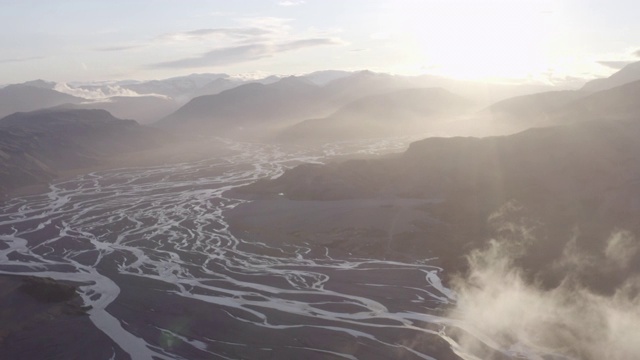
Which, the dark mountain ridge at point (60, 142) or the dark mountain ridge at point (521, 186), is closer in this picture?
the dark mountain ridge at point (521, 186)

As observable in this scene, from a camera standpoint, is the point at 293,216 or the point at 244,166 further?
the point at 244,166

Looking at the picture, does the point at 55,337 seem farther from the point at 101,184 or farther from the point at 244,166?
the point at 244,166

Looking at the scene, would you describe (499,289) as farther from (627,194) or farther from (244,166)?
(244,166)

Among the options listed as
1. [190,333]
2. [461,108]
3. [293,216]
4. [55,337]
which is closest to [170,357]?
[190,333]

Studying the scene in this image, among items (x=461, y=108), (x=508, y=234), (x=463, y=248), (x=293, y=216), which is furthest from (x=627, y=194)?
(x=461, y=108)

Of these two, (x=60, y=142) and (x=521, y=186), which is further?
(x=60, y=142)

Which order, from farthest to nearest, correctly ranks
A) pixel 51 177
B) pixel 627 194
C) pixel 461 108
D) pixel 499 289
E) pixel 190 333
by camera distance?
1. pixel 461 108
2. pixel 51 177
3. pixel 627 194
4. pixel 499 289
5. pixel 190 333

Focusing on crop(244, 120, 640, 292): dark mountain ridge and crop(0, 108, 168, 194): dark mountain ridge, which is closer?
crop(244, 120, 640, 292): dark mountain ridge

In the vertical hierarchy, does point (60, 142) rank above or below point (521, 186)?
above

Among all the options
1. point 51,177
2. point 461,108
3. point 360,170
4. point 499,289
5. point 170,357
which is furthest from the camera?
point 461,108
